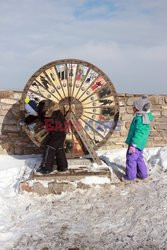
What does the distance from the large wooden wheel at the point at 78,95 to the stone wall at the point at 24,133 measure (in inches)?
43.7

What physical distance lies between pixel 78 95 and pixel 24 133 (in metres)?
1.61

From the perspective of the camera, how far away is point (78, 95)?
5719 mm

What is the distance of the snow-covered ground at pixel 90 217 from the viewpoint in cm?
362

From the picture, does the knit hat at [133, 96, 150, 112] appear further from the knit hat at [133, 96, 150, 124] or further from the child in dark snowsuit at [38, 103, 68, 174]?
the child in dark snowsuit at [38, 103, 68, 174]

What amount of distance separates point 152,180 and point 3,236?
2.40 m

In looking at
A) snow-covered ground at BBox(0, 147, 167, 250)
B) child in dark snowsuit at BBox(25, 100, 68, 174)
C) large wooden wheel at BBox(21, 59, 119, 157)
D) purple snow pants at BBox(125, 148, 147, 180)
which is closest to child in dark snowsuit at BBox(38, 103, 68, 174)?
child in dark snowsuit at BBox(25, 100, 68, 174)

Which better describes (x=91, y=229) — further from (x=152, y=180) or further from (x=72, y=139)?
(x=72, y=139)

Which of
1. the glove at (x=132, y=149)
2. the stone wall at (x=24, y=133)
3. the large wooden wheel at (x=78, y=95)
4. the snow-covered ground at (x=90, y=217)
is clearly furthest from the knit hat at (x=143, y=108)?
the stone wall at (x=24, y=133)

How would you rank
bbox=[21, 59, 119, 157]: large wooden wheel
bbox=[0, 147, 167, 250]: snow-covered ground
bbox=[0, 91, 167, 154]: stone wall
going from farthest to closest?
bbox=[0, 91, 167, 154]: stone wall
bbox=[21, 59, 119, 157]: large wooden wheel
bbox=[0, 147, 167, 250]: snow-covered ground

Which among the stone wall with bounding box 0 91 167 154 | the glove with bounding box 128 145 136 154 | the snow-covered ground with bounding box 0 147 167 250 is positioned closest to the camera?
the snow-covered ground with bounding box 0 147 167 250

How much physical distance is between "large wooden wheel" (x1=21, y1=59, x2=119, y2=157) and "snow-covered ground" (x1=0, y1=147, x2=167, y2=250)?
0.81m

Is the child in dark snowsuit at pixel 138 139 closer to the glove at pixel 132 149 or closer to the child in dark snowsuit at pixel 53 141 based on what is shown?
the glove at pixel 132 149

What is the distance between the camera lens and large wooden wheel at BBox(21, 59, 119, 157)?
5605 millimetres

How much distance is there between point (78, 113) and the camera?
5.77 metres
